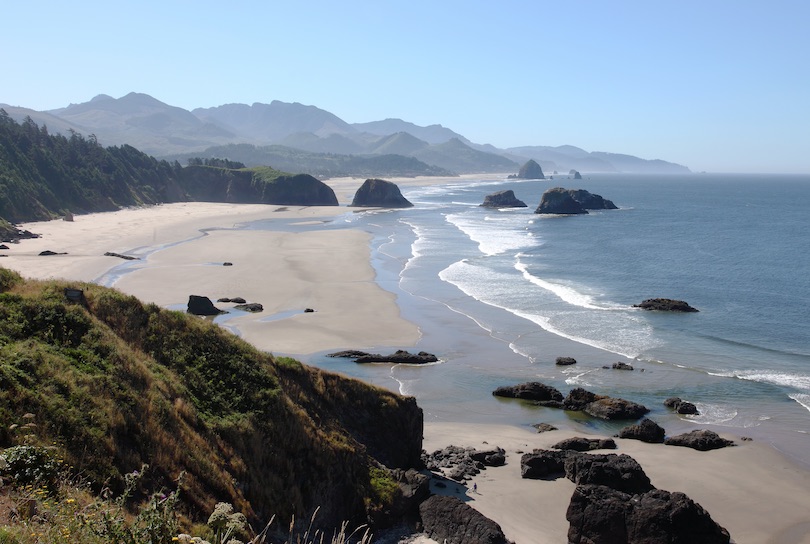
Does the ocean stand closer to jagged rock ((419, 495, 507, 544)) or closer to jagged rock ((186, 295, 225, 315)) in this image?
jagged rock ((419, 495, 507, 544))

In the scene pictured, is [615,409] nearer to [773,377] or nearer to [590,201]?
[773,377]

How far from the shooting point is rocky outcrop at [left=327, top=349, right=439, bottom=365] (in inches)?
1284

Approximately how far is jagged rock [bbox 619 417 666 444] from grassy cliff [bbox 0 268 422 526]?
350 inches

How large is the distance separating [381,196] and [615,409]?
109 metres

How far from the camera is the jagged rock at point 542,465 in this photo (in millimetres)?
20656

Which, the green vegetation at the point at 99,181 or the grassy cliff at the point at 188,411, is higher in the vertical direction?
the green vegetation at the point at 99,181

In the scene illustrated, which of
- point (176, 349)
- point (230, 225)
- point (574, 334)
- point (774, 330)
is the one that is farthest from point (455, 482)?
point (230, 225)

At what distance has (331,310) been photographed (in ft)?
141

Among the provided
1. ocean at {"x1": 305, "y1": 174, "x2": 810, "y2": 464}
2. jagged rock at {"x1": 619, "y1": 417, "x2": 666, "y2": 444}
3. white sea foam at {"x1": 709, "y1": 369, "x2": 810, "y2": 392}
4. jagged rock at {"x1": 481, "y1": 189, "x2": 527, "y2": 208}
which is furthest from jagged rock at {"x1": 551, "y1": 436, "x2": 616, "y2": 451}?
jagged rock at {"x1": 481, "y1": 189, "x2": 527, "y2": 208}

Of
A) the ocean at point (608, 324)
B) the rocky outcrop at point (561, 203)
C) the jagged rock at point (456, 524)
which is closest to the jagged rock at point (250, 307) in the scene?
the ocean at point (608, 324)

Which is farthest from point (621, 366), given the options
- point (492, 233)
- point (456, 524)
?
point (492, 233)

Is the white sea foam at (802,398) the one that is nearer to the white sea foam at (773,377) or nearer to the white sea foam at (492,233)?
the white sea foam at (773,377)

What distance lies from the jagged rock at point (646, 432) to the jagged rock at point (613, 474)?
160 inches

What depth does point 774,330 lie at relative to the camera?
127 feet
